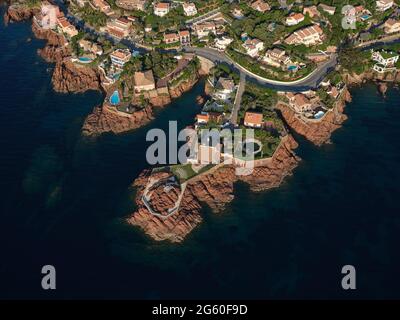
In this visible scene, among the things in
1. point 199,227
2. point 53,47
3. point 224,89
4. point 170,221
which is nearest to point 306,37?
point 224,89

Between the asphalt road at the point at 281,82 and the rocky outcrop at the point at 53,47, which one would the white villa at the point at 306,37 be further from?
the rocky outcrop at the point at 53,47

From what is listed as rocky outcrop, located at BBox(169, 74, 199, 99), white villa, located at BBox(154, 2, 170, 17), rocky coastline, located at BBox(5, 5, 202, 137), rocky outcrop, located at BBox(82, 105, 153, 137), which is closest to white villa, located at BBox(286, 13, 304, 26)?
rocky coastline, located at BBox(5, 5, 202, 137)

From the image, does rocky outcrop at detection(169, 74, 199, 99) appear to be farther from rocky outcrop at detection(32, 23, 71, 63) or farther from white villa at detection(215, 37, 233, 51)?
rocky outcrop at detection(32, 23, 71, 63)

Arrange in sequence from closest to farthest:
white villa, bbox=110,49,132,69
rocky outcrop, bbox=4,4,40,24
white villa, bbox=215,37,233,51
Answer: white villa, bbox=110,49,132,69 → white villa, bbox=215,37,233,51 → rocky outcrop, bbox=4,4,40,24

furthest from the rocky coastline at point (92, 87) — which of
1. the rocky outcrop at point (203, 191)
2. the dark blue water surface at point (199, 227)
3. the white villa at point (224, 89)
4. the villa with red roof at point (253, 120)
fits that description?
the villa with red roof at point (253, 120)
